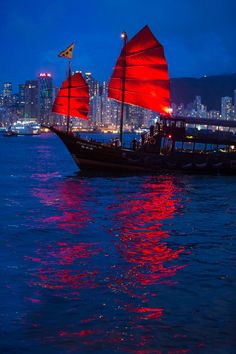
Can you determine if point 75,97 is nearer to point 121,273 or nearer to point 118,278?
point 121,273

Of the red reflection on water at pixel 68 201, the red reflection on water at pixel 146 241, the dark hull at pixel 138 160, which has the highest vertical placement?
the dark hull at pixel 138 160

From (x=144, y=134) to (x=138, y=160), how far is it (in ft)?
9.06

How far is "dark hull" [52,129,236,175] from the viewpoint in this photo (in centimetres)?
3641

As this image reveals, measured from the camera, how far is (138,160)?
36.4 meters

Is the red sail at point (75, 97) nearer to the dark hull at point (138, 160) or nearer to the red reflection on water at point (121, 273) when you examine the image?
the dark hull at point (138, 160)

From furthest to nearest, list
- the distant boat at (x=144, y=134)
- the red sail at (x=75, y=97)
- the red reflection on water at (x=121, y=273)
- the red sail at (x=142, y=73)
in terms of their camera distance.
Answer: the red sail at (x=75, y=97)
the red sail at (x=142, y=73)
the distant boat at (x=144, y=134)
the red reflection on water at (x=121, y=273)

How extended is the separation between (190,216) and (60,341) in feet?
40.3

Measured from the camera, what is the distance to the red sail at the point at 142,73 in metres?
39.3

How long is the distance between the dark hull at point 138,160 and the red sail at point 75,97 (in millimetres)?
4711

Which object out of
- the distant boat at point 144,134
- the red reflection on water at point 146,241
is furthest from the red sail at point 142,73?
the red reflection on water at point 146,241

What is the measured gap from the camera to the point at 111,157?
36.5 m

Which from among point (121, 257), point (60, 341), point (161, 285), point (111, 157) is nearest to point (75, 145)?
point (111, 157)

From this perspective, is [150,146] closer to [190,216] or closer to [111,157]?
[111,157]

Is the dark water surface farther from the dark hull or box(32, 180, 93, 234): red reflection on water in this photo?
the dark hull
